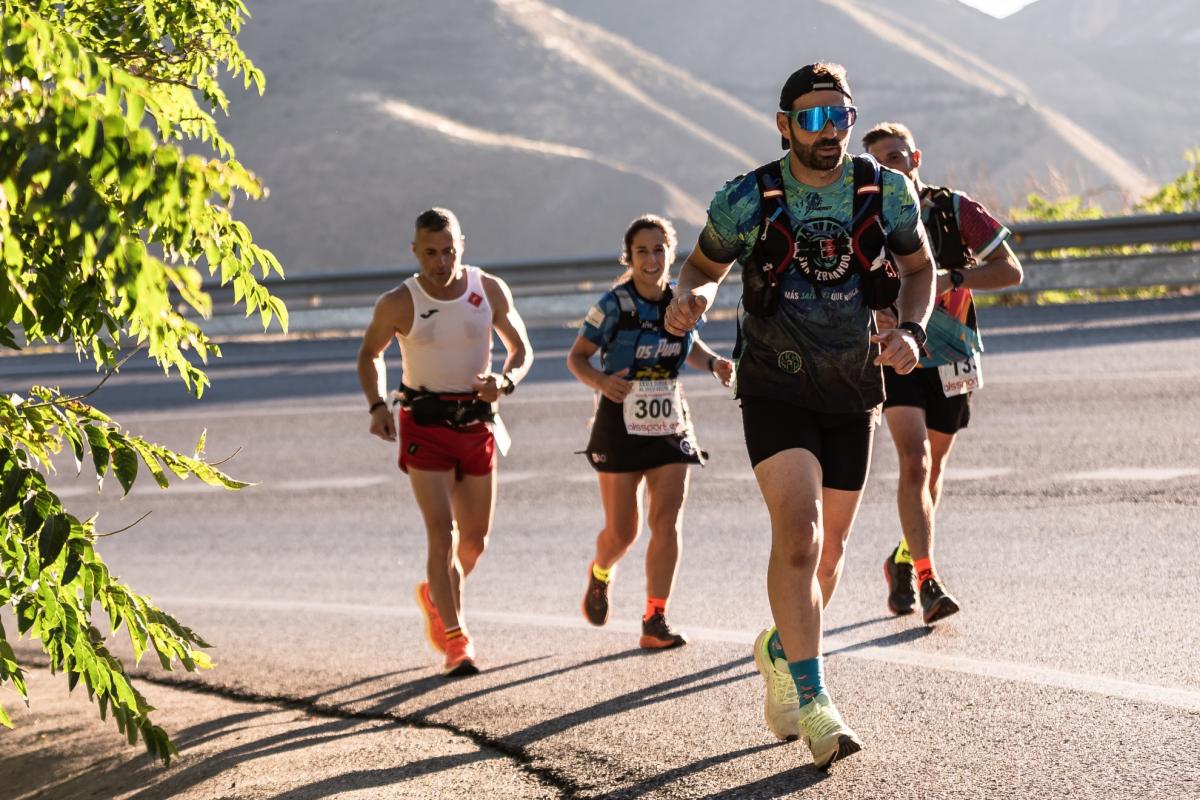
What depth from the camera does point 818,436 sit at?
201 inches

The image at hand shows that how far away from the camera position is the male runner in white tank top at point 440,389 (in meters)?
6.95

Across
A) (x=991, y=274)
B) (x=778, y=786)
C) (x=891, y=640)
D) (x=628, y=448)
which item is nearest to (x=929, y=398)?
(x=991, y=274)

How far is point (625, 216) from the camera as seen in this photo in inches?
2995

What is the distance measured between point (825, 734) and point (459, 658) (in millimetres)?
2358

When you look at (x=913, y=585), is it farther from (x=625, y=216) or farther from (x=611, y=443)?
(x=625, y=216)

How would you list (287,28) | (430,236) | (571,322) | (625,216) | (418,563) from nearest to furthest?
(430,236), (418,563), (571,322), (625,216), (287,28)

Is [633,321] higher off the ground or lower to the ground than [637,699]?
higher

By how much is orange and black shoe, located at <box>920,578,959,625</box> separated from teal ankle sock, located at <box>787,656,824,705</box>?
1911 millimetres

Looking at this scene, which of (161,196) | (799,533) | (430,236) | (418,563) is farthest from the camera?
(418,563)

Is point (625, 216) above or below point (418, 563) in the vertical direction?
above

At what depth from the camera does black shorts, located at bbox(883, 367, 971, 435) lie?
700 centimetres

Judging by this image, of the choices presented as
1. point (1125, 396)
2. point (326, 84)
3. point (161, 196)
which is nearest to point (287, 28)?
point (326, 84)

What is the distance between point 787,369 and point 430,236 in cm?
232

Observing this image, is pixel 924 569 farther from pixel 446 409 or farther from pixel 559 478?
pixel 559 478
